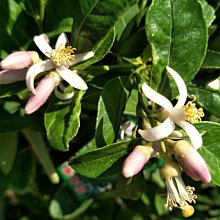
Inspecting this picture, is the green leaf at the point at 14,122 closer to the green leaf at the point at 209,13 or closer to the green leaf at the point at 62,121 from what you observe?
the green leaf at the point at 62,121

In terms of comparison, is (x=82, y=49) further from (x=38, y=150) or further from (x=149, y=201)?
(x=149, y=201)

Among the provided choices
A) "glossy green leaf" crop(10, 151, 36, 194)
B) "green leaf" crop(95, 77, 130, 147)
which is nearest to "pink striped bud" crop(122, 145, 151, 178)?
"green leaf" crop(95, 77, 130, 147)

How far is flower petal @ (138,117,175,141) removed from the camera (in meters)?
1.07

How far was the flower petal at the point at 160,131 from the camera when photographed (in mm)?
1071

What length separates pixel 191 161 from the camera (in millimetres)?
1058

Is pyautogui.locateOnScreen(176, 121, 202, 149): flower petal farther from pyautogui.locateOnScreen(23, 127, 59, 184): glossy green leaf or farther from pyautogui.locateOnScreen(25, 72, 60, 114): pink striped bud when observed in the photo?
pyautogui.locateOnScreen(23, 127, 59, 184): glossy green leaf

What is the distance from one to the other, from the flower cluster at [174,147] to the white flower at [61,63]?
0.47 ft

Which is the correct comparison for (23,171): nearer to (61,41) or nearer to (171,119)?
(61,41)

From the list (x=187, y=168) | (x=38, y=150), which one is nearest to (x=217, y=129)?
(x=187, y=168)

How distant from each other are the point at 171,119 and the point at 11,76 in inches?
13.3

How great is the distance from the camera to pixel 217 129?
3.89 ft

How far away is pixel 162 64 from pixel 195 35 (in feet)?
0.30

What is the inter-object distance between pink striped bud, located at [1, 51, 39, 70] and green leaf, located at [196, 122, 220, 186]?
0.36 metres

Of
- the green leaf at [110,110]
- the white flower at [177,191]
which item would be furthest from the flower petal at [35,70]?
the white flower at [177,191]
